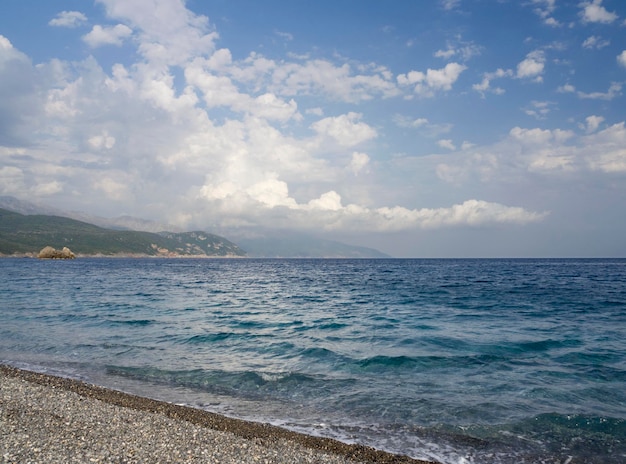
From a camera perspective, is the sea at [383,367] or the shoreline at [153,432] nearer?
the shoreline at [153,432]

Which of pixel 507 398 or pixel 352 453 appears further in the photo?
pixel 507 398

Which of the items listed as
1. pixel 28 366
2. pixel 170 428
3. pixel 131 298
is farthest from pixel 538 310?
pixel 131 298

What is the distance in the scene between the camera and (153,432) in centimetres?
1126

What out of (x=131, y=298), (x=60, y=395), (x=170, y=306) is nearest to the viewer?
(x=60, y=395)

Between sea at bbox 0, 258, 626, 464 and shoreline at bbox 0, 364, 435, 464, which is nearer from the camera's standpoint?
shoreline at bbox 0, 364, 435, 464

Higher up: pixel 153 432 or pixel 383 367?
pixel 153 432

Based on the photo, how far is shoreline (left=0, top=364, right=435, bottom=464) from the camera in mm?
10180

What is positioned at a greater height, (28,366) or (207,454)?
(207,454)

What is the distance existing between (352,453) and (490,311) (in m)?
32.7

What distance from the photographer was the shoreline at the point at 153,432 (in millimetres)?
10180

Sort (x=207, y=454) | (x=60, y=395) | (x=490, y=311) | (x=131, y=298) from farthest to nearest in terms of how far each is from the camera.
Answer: (x=131, y=298), (x=490, y=311), (x=60, y=395), (x=207, y=454)

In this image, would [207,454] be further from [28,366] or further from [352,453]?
[28,366]

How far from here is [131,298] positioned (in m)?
50.5

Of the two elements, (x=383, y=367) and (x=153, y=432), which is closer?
(x=153, y=432)
